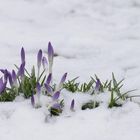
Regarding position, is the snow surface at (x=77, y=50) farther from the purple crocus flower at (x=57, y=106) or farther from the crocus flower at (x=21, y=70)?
the crocus flower at (x=21, y=70)

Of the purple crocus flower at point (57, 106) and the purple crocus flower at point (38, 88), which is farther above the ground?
the purple crocus flower at point (38, 88)

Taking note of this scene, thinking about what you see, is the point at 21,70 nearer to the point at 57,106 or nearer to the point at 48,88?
the point at 48,88

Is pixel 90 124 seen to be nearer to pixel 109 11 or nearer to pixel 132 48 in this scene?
pixel 132 48

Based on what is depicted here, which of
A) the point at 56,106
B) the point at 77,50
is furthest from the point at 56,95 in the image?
the point at 77,50

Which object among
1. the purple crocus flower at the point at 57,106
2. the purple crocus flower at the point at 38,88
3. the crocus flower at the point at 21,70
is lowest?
the purple crocus flower at the point at 57,106

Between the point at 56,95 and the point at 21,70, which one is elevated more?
the point at 21,70

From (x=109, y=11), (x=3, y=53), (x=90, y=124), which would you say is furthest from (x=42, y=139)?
(x=109, y=11)

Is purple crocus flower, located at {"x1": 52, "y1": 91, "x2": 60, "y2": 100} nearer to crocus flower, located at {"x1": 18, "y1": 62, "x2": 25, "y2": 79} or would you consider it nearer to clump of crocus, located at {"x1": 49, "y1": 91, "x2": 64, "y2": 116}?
clump of crocus, located at {"x1": 49, "y1": 91, "x2": 64, "y2": 116}

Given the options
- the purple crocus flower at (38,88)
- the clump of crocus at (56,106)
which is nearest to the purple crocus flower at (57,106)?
the clump of crocus at (56,106)
